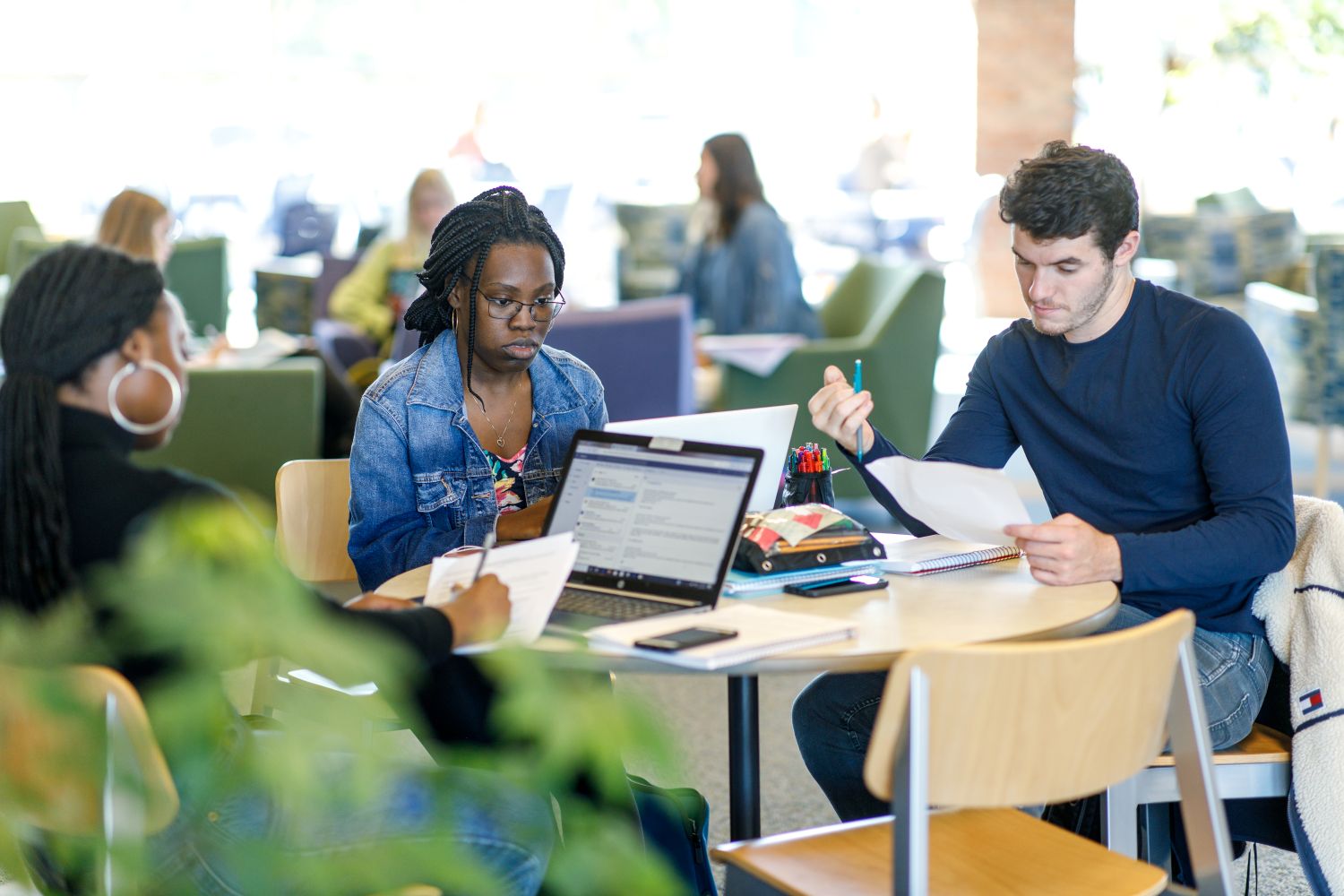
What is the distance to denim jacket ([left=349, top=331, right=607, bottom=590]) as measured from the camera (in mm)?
2064

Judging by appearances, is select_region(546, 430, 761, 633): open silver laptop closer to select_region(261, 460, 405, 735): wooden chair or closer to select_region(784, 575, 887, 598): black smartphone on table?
select_region(784, 575, 887, 598): black smartphone on table

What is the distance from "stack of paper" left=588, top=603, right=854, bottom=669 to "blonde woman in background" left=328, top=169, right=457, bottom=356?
3.44 metres

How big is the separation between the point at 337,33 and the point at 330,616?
10.1 m

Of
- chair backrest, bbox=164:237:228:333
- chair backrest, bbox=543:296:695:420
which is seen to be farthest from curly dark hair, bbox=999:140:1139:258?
chair backrest, bbox=164:237:228:333

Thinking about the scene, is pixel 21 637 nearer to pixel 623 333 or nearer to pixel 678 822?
pixel 678 822

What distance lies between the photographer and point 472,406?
2.22m

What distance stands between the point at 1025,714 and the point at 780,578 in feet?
1.77

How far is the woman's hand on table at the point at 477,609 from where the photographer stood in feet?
4.92

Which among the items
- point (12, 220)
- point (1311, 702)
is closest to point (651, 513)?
point (1311, 702)

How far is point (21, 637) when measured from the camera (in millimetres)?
750

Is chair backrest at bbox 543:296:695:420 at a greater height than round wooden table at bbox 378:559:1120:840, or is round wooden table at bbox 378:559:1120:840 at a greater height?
chair backrest at bbox 543:296:695:420

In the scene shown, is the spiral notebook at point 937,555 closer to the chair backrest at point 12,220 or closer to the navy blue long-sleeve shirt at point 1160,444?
the navy blue long-sleeve shirt at point 1160,444

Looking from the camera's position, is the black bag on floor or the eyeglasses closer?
the black bag on floor

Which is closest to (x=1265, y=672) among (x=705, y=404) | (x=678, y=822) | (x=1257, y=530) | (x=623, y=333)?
(x=1257, y=530)
